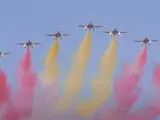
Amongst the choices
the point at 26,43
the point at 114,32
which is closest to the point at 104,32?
the point at 114,32

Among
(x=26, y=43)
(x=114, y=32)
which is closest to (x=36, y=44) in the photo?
(x=26, y=43)

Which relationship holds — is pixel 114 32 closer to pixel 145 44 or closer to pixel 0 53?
pixel 145 44

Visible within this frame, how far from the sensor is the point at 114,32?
177500 mm

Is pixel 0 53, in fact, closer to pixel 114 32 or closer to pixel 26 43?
pixel 26 43

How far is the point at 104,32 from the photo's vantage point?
17812cm

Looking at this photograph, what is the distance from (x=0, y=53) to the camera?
182 m

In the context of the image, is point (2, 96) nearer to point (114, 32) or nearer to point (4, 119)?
point (4, 119)

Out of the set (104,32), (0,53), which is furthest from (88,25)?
(0,53)

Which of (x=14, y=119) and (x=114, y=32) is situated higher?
(x=114, y=32)

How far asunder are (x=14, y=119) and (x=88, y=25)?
21221 mm

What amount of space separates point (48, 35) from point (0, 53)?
10.2 meters

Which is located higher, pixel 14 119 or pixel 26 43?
pixel 26 43

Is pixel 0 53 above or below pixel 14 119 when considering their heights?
above

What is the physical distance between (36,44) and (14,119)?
1362cm
